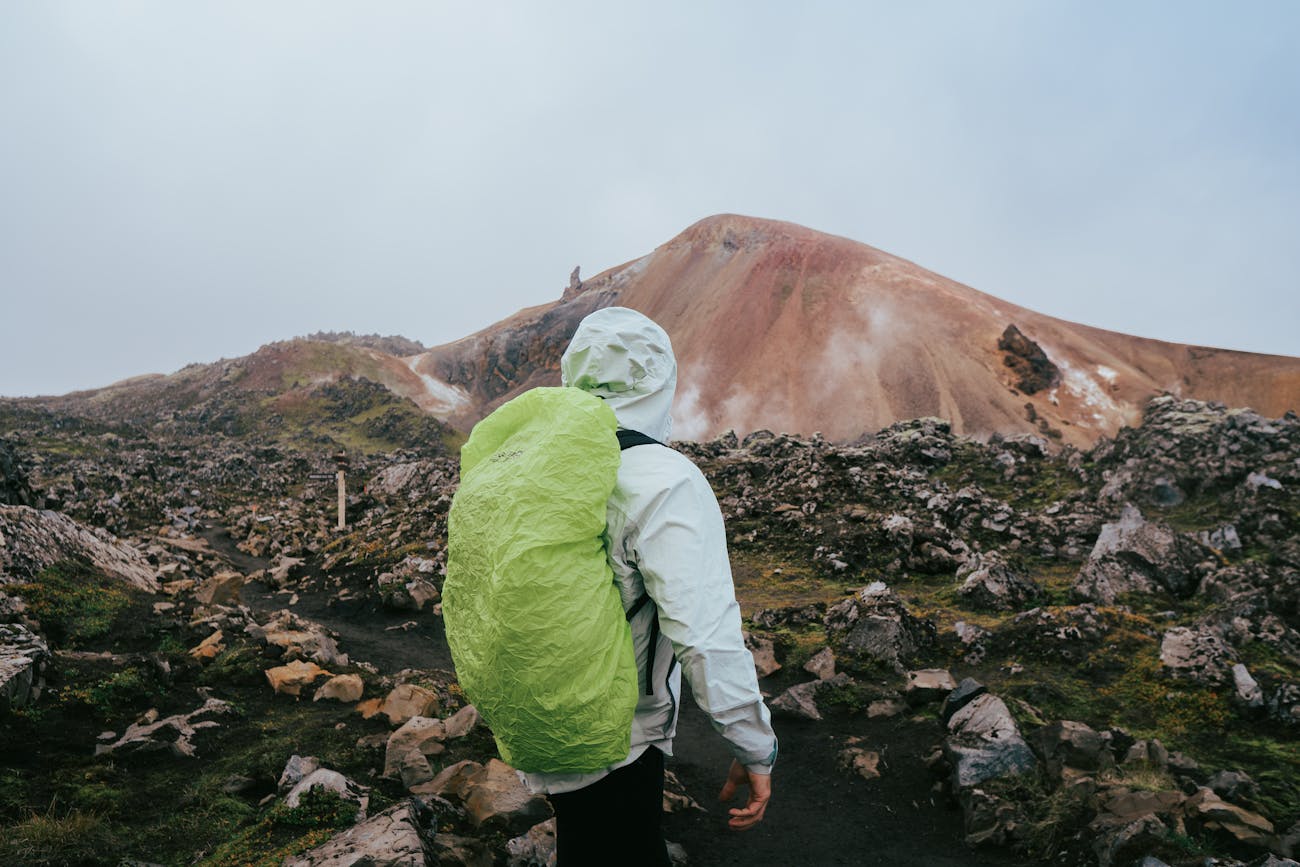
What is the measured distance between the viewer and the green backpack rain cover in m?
1.85

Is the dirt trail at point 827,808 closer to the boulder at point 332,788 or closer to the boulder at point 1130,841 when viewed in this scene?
the boulder at point 1130,841

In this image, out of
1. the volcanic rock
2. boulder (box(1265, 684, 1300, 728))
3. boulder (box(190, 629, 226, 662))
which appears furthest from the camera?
the volcanic rock

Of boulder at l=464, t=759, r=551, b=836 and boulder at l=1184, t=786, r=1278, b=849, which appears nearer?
boulder at l=1184, t=786, r=1278, b=849

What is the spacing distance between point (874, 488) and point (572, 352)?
1478 cm

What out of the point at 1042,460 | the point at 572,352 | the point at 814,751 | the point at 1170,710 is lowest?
the point at 814,751

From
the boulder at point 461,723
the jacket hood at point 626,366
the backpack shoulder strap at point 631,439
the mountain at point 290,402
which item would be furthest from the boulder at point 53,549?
the mountain at point 290,402

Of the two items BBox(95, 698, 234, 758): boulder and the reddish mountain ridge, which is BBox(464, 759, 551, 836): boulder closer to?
BBox(95, 698, 234, 758): boulder

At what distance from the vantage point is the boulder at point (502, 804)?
162 inches

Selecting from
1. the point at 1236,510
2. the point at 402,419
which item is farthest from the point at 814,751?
the point at 402,419

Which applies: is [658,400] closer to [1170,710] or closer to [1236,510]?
[1170,710]

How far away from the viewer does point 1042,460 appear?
58.1 feet

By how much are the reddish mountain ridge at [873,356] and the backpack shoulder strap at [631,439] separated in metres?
29.2

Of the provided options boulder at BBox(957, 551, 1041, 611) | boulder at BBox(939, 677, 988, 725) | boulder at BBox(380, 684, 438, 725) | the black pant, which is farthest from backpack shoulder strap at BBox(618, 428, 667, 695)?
boulder at BBox(957, 551, 1041, 611)

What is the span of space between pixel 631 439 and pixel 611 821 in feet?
4.00
